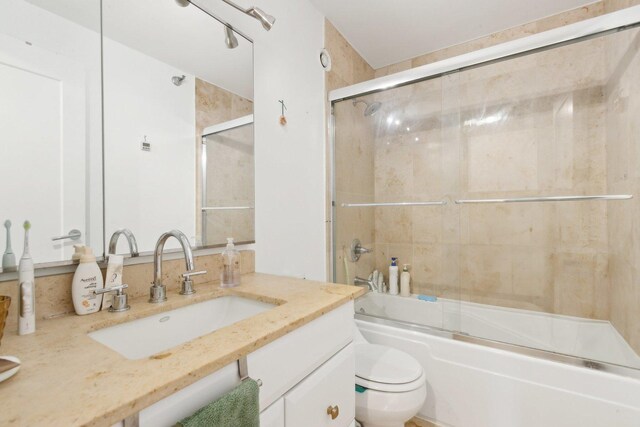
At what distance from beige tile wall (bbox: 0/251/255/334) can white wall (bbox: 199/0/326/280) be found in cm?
24

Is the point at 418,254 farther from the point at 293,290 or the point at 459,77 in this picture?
the point at 293,290

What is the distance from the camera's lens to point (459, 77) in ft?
5.91

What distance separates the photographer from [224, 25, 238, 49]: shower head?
3.95 feet

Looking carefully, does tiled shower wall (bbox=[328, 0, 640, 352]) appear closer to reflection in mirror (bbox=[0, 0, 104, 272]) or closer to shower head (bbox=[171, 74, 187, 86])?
shower head (bbox=[171, 74, 187, 86])

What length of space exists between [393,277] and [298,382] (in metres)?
1.62

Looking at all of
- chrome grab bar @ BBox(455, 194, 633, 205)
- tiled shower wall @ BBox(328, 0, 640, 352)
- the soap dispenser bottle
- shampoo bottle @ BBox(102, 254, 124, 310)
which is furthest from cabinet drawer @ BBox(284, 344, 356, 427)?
chrome grab bar @ BBox(455, 194, 633, 205)

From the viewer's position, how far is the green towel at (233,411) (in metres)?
0.48

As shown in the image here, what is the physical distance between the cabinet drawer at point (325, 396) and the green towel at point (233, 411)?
16 centimetres

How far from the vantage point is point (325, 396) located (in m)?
0.84

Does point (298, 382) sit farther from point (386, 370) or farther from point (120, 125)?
point (120, 125)

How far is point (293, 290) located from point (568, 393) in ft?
4.29

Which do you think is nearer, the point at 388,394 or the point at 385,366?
the point at 388,394

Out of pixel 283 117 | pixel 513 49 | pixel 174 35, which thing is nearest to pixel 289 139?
pixel 283 117

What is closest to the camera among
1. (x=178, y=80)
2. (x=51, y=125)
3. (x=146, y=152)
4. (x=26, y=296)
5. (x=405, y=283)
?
(x=26, y=296)
